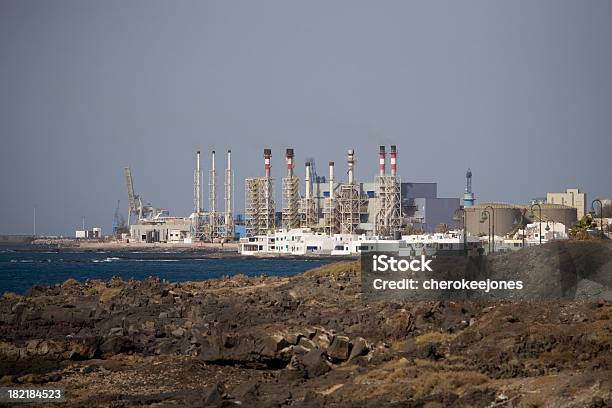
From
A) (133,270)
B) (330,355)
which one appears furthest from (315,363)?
(133,270)

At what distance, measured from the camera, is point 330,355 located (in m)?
24.6

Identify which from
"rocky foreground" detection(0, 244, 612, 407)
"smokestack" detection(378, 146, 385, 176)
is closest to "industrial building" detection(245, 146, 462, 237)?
"smokestack" detection(378, 146, 385, 176)

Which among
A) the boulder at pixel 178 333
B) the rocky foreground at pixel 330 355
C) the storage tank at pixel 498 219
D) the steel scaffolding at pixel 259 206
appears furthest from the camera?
the steel scaffolding at pixel 259 206

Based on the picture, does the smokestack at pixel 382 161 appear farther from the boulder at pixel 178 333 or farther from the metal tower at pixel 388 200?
the boulder at pixel 178 333

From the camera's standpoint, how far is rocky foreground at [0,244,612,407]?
65.6 ft

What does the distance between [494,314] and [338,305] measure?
32.3 feet

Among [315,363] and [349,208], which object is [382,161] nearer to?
[349,208]

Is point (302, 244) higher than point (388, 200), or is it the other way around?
point (388, 200)

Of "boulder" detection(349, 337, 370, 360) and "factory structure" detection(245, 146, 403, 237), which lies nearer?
"boulder" detection(349, 337, 370, 360)

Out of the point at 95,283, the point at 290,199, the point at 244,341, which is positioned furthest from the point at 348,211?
the point at 244,341

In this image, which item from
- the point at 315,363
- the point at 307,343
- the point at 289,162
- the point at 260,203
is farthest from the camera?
the point at 260,203

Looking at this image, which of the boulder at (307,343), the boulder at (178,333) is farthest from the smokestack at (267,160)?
the boulder at (307,343)

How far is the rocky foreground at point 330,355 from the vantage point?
20.0 meters

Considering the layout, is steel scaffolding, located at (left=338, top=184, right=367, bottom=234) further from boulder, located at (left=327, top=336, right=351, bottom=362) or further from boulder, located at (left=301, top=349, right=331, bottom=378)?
boulder, located at (left=301, top=349, right=331, bottom=378)
